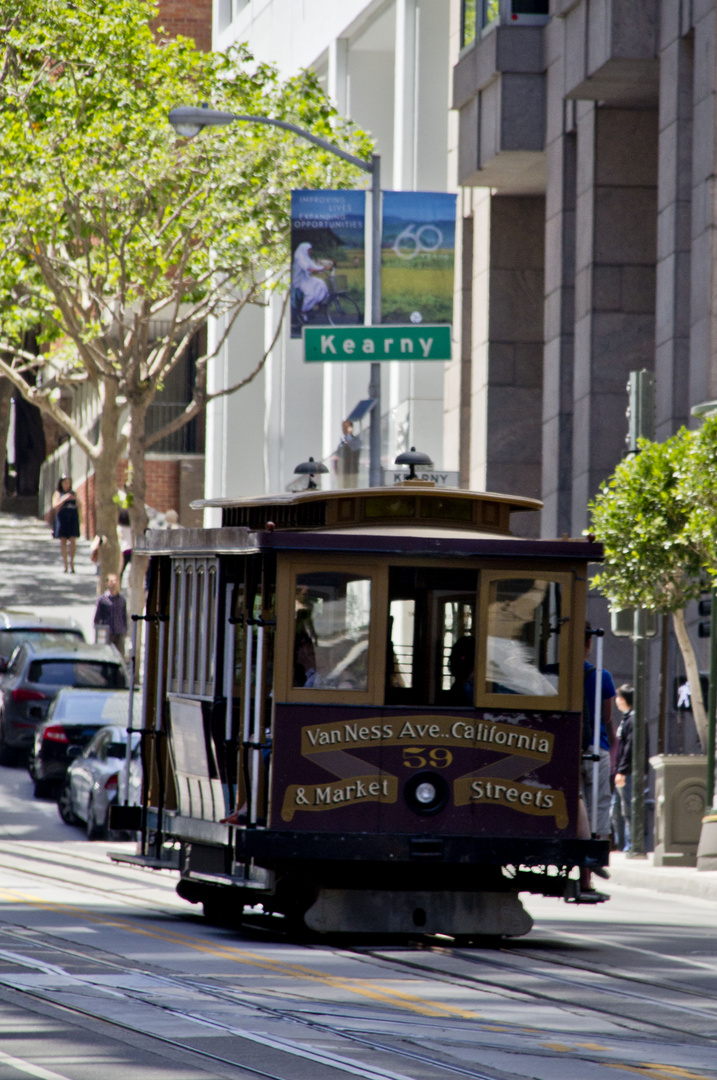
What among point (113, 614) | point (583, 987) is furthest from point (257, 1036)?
point (113, 614)

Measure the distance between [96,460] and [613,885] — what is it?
17.5 m

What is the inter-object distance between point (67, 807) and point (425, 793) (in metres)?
10.9

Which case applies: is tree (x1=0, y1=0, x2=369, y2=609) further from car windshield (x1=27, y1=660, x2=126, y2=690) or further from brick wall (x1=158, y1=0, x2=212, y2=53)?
brick wall (x1=158, y1=0, x2=212, y2=53)

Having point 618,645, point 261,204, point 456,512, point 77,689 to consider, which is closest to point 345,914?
point 456,512

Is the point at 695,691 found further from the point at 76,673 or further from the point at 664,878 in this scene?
the point at 76,673

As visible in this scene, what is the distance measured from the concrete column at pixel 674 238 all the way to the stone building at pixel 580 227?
25 millimetres

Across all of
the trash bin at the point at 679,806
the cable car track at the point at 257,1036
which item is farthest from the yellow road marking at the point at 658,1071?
the trash bin at the point at 679,806

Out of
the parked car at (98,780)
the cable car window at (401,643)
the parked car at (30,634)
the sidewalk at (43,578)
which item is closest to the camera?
the cable car window at (401,643)

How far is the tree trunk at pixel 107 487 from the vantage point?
33969mm

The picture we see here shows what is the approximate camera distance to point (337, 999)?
9828 mm

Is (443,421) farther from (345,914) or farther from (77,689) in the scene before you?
(345,914)

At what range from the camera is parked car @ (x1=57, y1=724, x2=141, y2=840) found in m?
20.7

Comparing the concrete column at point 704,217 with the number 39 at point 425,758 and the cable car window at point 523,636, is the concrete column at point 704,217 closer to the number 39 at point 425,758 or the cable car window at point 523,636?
the cable car window at point 523,636

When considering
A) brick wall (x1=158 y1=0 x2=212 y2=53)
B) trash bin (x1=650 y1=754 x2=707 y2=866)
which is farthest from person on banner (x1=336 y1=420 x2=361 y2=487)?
brick wall (x1=158 y1=0 x2=212 y2=53)
